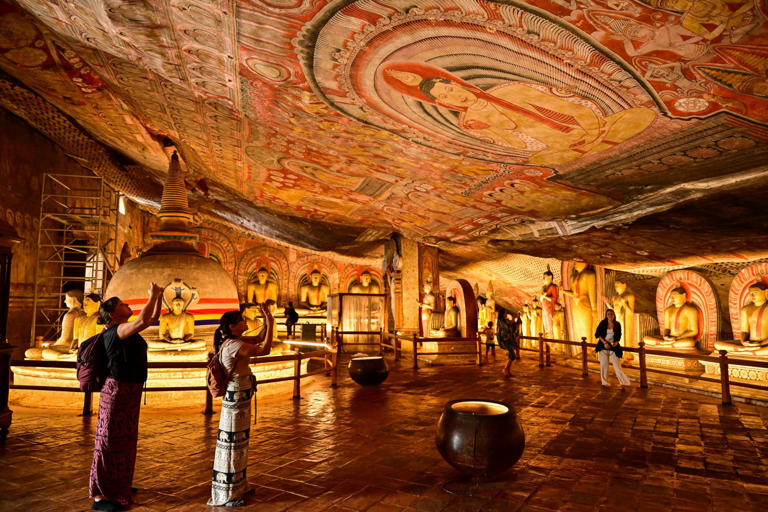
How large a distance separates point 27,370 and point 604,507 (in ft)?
25.7

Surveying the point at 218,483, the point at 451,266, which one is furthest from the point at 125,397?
the point at 451,266

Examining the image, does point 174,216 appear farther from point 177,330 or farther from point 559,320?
point 559,320

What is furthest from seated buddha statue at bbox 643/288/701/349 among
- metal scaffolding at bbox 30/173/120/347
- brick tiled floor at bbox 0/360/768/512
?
metal scaffolding at bbox 30/173/120/347

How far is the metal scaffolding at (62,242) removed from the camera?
10.7 m

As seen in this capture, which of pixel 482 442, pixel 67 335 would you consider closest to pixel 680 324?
pixel 482 442

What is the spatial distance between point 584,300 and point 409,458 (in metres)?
8.99

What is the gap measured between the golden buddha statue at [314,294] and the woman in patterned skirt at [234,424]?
1700cm

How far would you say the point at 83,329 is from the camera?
7.31 meters

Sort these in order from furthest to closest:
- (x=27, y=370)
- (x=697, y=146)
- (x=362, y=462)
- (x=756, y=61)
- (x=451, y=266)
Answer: (x=451, y=266) → (x=27, y=370) → (x=697, y=146) → (x=362, y=462) → (x=756, y=61)

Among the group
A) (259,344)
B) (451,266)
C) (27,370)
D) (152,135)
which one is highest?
(152,135)

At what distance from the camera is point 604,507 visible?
318 centimetres

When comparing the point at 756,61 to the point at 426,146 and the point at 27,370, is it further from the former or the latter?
the point at 27,370

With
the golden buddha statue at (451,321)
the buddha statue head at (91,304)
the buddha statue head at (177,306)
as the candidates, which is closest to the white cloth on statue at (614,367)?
the golden buddha statue at (451,321)

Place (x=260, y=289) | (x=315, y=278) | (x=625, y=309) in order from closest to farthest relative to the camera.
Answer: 1. (x=625, y=309)
2. (x=260, y=289)
3. (x=315, y=278)
